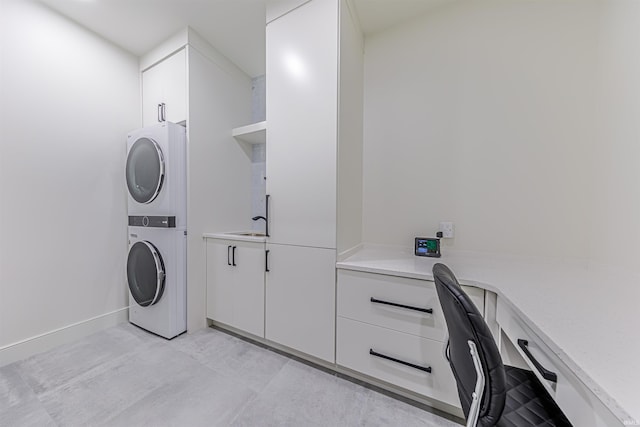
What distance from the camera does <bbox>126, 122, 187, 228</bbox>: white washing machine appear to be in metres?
1.85

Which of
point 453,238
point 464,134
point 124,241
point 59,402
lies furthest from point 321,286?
point 124,241

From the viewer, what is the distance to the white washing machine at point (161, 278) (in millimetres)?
1878

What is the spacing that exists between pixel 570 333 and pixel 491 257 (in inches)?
42.5

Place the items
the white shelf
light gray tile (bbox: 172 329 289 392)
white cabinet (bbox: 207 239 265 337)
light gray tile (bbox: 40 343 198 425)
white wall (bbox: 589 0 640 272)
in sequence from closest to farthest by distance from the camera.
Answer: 1. white wall (bbox: 589 0 640 272)
2. light gray tile (bbox: 40 343 198 425)
3. light gray tile (bbox: 172 329 289 392)
4. white cabinet (bbox: 207 239 265 337)
5. the white shelf

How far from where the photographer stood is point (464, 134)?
1.63 meters

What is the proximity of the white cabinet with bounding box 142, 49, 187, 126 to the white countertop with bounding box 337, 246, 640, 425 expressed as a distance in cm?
200

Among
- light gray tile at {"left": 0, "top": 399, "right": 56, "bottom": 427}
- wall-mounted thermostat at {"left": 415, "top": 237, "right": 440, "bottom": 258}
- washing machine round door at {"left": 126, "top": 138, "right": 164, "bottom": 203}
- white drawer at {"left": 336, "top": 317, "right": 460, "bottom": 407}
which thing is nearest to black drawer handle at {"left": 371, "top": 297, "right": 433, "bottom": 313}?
white drawer at {"left": 336, "top": 317, "right": 460, "bottom": 407}

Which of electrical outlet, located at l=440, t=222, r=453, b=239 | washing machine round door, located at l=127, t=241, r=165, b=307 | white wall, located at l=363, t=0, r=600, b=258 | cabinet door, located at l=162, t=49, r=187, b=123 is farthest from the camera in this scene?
cabinet door, located at l=162, t=49, r=187, b=123

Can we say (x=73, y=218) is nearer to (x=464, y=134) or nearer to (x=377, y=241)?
(x=377, y=241)

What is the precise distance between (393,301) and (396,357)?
32 cm

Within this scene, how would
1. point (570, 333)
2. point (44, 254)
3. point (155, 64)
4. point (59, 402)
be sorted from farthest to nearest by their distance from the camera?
1. point (155, 64)
2. point (44, 254)
3. point (59, 402)
4. point (570, 333)

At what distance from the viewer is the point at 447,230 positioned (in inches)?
66.0

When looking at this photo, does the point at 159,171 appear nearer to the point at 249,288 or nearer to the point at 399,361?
the point at 249,288

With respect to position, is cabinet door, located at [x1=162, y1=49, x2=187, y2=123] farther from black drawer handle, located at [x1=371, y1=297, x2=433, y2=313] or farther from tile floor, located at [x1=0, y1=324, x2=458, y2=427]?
black drawer handle, located at [x1=371, y1=297, x2=433, y2=313]
